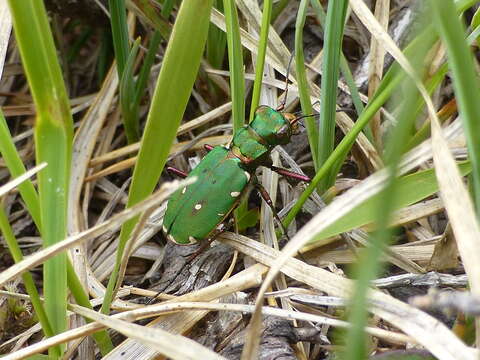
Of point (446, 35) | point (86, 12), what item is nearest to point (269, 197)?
point (446, 35)

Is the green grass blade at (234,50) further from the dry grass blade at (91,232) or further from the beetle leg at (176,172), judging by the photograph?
the dry grass blade at (91,232)

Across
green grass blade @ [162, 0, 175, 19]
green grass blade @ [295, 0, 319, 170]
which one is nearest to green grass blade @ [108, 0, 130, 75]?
green grass blade @ [162, 0, 175, 19]

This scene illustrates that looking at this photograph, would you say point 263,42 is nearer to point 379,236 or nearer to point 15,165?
point 15,165

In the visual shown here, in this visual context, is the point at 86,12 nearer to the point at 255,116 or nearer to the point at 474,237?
the point at 255,116

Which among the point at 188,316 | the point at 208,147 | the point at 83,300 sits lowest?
the point at 188,316

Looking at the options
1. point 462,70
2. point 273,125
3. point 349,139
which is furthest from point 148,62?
point 462,70

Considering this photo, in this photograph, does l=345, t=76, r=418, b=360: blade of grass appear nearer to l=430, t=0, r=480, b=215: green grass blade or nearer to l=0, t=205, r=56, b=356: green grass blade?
l=430, t=0, r=480, b=215: green grass blade
